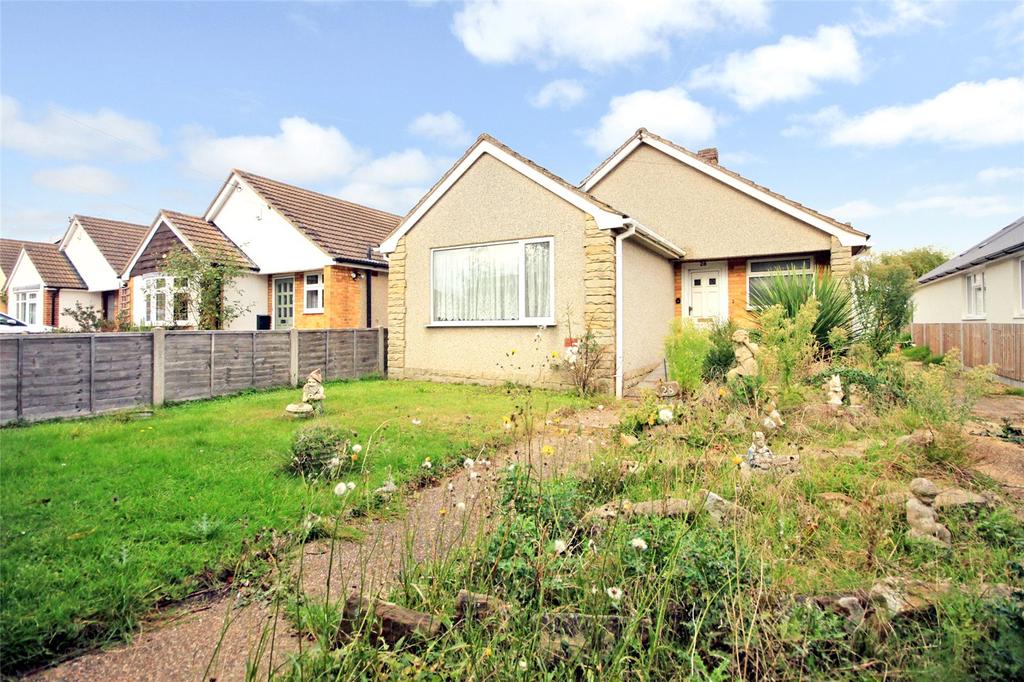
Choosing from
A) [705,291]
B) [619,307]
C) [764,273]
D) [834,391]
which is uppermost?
[764,273]

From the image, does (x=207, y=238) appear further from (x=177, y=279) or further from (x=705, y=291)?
(x=705, y=291)

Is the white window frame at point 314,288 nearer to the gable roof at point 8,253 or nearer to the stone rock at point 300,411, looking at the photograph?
the stone rock at point 300,411

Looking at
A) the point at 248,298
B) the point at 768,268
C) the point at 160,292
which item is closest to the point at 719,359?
the point at 768,268

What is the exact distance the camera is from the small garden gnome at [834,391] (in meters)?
6.37

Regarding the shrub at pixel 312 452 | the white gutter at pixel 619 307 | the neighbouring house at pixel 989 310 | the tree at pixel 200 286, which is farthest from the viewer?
the tree at pixel 200 286

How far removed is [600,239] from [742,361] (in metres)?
3.55

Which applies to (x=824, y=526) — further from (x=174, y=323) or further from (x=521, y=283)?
(x=174, y=323)

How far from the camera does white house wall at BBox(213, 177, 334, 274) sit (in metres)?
16.4

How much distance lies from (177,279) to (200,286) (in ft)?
2.19

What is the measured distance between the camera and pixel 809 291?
9.56m

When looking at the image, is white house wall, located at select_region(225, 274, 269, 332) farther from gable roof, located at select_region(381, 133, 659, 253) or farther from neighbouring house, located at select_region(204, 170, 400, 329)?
gable roof, located at select_region(381, 133, 659, 253)

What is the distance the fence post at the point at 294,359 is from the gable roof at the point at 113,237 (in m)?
16.5

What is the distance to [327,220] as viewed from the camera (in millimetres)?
17938

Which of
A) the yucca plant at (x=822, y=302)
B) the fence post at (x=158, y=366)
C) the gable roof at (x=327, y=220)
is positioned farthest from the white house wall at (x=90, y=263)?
A: the yucca plant at (x=822, y=302)
